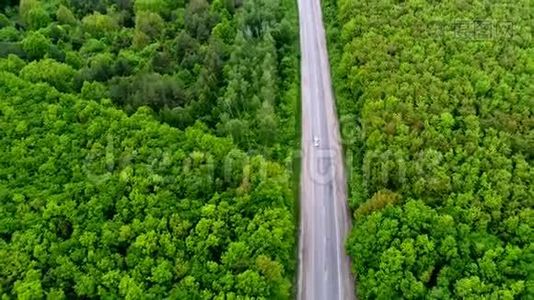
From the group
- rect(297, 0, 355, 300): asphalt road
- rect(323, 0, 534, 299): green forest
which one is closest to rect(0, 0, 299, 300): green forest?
rect(297, 0, 355, 300): asphalt road

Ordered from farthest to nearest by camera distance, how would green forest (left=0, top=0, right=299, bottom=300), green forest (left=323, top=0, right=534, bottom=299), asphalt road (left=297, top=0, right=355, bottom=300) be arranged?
asphalt road (left=297, top=0, right=355, bottom=300)
green forest (left=0, top=0, right=299, bottom=300)
green forest (left=323, top=0, right=534, bottom=299)

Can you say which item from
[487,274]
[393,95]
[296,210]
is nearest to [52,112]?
[296,210]

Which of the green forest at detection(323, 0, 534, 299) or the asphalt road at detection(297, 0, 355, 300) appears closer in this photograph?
the green forest at detection(323, 0, 534, 299)

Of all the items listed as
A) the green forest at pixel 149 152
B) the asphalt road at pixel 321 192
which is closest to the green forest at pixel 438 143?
the asphalt road at pixel 321 192

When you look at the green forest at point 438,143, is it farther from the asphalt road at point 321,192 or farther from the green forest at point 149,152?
the green forest at point 149,152

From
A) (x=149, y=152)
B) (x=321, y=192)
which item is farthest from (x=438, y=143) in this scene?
(x=149, y=152)

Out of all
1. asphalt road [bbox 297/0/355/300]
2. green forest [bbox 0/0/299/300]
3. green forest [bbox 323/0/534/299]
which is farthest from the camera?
asphalt road [bbox 297/0/355/300]

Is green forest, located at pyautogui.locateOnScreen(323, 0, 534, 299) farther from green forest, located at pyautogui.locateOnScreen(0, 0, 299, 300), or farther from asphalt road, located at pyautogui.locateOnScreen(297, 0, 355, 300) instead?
green forest, located at pyautogui.locateOnScreen(0, 0, 299, 300)
